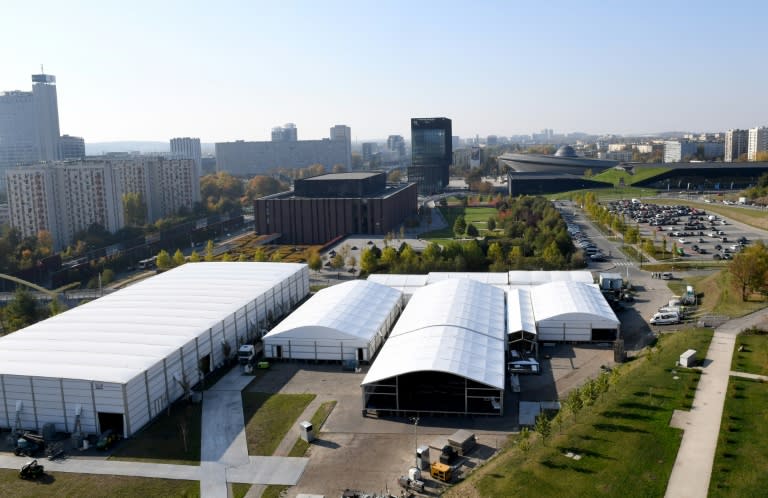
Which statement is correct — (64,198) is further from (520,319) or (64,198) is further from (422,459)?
(422,459)

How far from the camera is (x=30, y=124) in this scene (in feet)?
563

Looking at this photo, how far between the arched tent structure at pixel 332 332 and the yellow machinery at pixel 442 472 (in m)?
13.4

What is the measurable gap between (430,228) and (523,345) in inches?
2337

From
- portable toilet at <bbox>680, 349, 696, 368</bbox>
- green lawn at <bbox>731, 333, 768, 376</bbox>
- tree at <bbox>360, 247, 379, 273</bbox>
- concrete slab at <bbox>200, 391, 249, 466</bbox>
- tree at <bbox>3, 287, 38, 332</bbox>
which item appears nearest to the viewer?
concrete slab at <bbox>200, 391, 249, 466</bbox>

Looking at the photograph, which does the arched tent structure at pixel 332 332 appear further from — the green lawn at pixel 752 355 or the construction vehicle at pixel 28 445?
the green lawn at pixel 752 355

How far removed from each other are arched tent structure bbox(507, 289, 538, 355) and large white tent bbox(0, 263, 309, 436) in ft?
51.3

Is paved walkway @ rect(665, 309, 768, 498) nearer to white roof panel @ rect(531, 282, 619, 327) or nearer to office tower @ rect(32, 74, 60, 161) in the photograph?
white roof panel @ rect(531, 282, 619, 327)

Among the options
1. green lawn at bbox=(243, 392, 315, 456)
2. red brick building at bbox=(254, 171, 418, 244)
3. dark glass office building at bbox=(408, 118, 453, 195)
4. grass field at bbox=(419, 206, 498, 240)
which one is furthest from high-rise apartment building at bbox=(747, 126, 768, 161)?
green lawn at bbox=(243, 392, 315, 456)

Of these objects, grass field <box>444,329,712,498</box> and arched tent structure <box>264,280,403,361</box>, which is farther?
arched tent structure <box>264,280,403,361</box>

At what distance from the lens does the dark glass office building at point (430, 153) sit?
530 feet

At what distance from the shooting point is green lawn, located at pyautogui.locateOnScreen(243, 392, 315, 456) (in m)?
26.9

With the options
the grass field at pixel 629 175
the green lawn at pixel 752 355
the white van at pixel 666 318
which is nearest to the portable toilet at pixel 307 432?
the green lawn at pixel 752 355

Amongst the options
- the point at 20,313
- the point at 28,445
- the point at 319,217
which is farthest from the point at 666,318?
the point at 319,217

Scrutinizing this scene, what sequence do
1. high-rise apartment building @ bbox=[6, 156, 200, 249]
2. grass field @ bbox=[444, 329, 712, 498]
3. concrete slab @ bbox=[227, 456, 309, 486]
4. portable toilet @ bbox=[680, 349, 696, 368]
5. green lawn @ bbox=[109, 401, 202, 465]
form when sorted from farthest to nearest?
high-rise apartment building @ bbox=[6, 156, 200, 249]
portable toilet @ bbox=[680, 349, 696, 368]
green lawn @ bbox=[109, 401, 202, 465]
concrete slab @ bbox=[227, 456, 309, 486]
grass field @ bbox=[444, 329, 712, 498]
